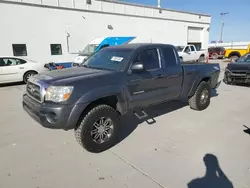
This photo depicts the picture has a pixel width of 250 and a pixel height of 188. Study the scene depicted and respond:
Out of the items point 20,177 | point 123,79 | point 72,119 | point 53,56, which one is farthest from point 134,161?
point 53,56

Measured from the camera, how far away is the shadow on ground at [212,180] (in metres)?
2.61

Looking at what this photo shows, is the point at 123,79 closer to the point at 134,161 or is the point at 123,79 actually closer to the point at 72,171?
the point at 134,161

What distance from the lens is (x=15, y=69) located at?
968 centimetres

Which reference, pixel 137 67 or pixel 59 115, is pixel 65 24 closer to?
pixel 137 67

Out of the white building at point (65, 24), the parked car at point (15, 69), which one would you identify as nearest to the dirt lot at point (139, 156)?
the parked car at point (15, 69)

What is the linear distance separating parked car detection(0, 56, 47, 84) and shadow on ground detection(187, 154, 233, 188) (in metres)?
9.55

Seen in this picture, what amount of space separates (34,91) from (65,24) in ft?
41.7

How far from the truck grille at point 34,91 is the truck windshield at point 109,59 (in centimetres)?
121

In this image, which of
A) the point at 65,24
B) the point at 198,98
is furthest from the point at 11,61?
the point at 198,98

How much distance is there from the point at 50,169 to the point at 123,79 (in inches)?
74.3

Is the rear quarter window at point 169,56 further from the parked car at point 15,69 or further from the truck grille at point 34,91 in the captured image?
the parked car at point 15,69

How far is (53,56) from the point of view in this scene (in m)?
14.6

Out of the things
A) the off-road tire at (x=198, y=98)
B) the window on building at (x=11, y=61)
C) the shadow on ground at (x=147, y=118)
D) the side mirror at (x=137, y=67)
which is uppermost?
the side mirror at (x=137, y=67)

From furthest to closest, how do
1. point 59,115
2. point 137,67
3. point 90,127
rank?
point 137,67
point 90,127
point 59,115
